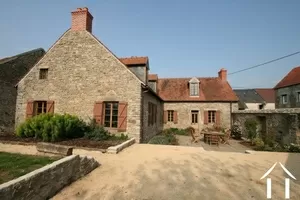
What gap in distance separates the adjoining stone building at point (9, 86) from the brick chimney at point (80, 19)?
6.42 m

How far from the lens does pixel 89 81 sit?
36.4ft

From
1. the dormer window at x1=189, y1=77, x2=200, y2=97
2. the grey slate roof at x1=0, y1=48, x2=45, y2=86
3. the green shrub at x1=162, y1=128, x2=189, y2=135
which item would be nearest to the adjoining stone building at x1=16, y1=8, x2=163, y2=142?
the grey slate roof at x1=0, y1=48, x2=45, y2=86

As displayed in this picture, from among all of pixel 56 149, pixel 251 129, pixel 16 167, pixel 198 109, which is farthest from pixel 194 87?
pixel 16 167

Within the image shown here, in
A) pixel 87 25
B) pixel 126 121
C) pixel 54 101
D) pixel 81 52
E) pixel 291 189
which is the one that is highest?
pixel 87 25

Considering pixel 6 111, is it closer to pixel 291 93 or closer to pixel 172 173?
pixel 172 173

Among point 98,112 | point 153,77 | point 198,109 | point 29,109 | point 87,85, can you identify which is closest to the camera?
point 98,112

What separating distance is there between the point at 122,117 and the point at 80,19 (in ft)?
21.3

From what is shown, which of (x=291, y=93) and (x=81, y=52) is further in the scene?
(x=291, y=93)

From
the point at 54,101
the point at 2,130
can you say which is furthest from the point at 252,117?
the point at 2,130

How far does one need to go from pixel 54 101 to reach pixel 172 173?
9154 mm

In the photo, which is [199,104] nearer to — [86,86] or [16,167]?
[86,86]

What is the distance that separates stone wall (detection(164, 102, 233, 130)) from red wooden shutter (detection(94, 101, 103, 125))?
30.5 ft

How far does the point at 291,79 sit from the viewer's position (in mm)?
22734

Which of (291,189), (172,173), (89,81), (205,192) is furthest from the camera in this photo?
(89,81)
